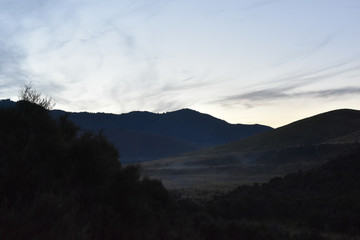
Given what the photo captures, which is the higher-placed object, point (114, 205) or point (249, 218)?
point (114, 205)

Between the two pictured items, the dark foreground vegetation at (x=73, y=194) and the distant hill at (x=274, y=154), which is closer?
the dark foreground vegetation at (x=73, y=194)

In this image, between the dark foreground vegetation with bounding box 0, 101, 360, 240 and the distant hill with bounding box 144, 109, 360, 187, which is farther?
the distant hill with bounding box 144, 109, 360, 187

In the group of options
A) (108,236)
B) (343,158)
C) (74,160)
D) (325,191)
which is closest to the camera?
(108,236)

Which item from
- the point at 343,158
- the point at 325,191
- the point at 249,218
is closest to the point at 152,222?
the point at 249,218

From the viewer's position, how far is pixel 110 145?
18688mm

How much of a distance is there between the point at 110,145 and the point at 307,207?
18485mm

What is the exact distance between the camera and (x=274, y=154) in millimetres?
102875

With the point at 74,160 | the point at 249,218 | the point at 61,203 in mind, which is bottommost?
the point at 249,218

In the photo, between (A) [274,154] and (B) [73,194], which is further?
(A) [274,154]

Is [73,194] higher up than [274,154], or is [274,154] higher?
[274,154]

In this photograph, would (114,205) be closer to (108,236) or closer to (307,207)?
(108,236)

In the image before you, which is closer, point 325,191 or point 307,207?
point 307,207

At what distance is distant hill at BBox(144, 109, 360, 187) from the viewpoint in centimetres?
8188

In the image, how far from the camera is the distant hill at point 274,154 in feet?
269
